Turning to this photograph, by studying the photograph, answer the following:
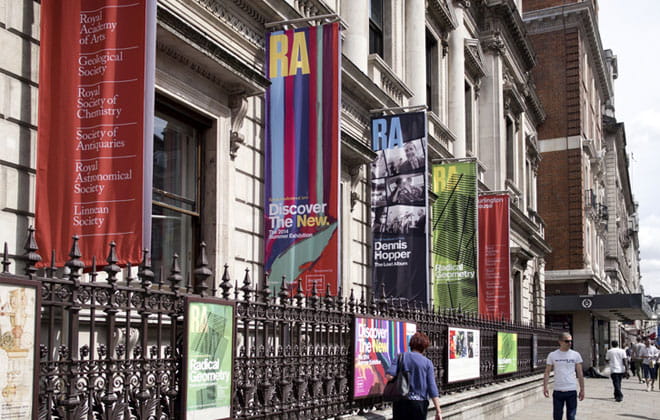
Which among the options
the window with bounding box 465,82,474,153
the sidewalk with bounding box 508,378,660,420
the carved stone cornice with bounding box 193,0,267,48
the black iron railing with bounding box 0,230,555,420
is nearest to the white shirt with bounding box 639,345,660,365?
the sidewalk with bounding box 508,378,660,420

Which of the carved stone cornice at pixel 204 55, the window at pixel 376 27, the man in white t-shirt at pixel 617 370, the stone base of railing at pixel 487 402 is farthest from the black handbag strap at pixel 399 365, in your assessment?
the man in white t-shirt at pixel 617 370

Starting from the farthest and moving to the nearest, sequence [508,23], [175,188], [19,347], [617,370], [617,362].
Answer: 1. [508,23]
2. [617,362]
3. [617,370]
4. [175,188]
5. [19,347]

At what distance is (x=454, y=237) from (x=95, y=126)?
14.3 m

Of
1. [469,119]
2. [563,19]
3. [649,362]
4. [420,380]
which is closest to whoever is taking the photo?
[420,380]

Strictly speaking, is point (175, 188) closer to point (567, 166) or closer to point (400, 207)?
point (400, 207)

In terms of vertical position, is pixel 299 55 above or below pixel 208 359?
above

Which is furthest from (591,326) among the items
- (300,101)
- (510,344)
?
(300,101)

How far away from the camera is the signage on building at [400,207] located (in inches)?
629

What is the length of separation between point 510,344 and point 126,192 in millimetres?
14642

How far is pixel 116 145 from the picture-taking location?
7590 millimetres

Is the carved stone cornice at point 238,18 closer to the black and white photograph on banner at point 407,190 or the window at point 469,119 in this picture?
the black and white photograph on banner at point 407,190

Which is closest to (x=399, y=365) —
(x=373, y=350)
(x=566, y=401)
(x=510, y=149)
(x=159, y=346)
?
(x=373, y=350)

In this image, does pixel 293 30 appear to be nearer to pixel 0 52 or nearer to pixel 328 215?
pixel 328 215

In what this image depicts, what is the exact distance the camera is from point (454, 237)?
20.8m
